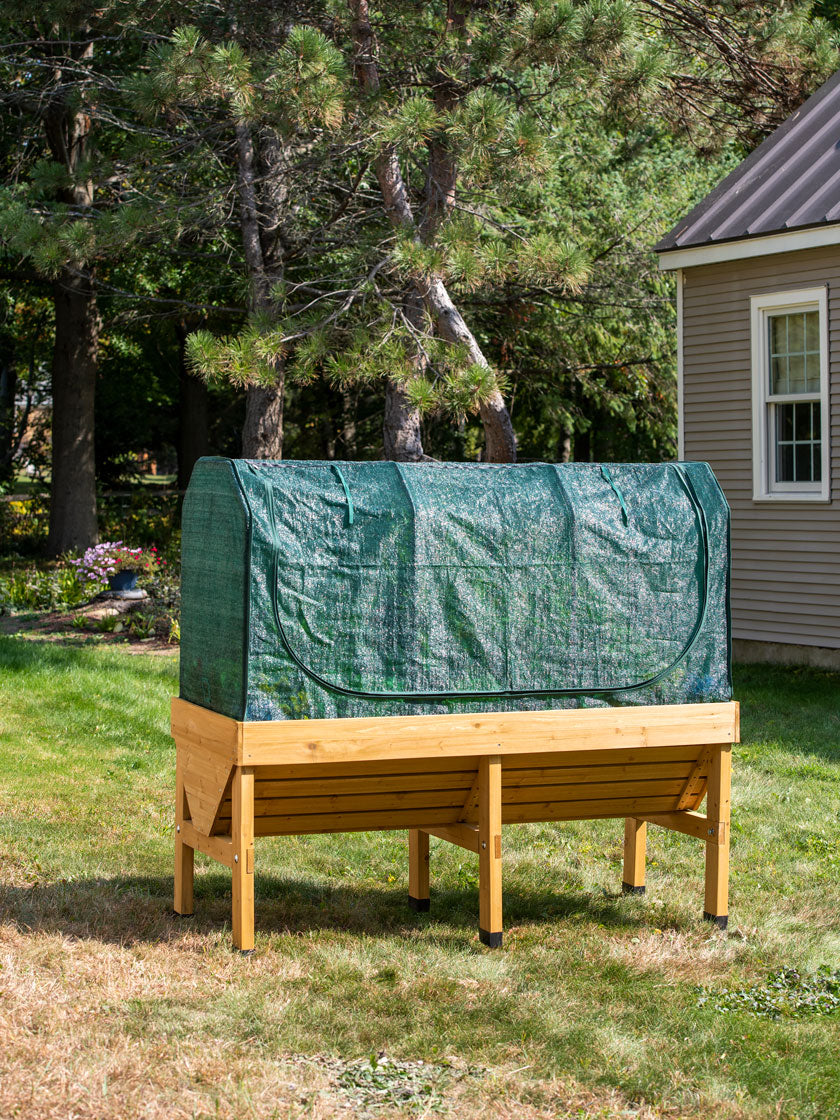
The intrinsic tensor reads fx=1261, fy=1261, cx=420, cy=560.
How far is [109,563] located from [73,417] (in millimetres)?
3281

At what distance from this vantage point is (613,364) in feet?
55.8

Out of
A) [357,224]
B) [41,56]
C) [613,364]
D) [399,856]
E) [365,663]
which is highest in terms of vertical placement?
[41,56]

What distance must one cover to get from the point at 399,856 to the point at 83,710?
147 inches

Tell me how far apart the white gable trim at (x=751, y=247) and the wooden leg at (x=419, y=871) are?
738 centimetres

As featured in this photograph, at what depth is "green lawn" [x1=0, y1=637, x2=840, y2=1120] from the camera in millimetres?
3562

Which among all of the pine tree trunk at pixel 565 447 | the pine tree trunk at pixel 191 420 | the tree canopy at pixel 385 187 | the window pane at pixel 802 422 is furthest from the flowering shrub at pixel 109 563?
the pine tree trunk at pixel 565 447

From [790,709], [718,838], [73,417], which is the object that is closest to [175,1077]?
[718,838]

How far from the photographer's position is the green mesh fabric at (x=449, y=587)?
4.50 m

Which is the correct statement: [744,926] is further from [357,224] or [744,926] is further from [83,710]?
[357,224]

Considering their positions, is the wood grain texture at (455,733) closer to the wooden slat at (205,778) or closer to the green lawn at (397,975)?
the wooden slat at (205,778)

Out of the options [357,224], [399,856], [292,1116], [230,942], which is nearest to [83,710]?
[399,856]

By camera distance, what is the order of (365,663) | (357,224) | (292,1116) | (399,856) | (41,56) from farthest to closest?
(41,56)
(357,224)
(399,856)
(365,663)
(292,1116)

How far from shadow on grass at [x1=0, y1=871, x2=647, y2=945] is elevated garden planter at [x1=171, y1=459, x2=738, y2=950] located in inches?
7.5

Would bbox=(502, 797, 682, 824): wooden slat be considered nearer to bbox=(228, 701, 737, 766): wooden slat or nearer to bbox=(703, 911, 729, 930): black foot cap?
bbox=(228, 701, 737, 766): wooden slat
